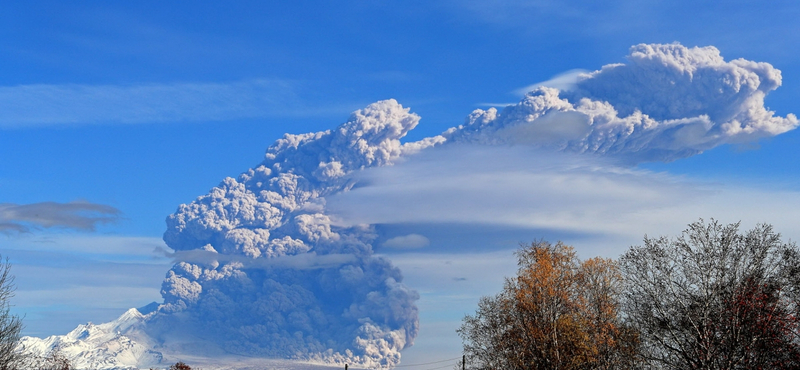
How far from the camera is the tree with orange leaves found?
51.7m

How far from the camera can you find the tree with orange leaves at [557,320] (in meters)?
51.7

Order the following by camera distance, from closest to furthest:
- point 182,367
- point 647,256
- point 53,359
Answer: point 647,256 → point 53,359 → point 182,367

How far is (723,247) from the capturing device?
3903 centimetres

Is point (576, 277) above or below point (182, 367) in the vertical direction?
above

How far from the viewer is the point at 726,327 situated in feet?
126

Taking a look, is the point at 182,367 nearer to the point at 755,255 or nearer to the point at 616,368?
the point at 616,368

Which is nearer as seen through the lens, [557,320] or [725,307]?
[725,307]

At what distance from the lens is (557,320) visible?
5400 centimetres

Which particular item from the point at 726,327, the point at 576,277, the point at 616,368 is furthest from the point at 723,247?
the point at 576,277

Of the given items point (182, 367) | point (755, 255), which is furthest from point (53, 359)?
point (755, 255)

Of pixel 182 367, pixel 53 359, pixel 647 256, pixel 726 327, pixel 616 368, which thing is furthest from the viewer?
pixel 182 367

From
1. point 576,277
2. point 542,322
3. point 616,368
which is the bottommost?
point 616,368

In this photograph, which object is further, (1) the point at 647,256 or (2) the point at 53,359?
(2) the point at 53,359

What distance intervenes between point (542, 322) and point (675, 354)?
1556cm
